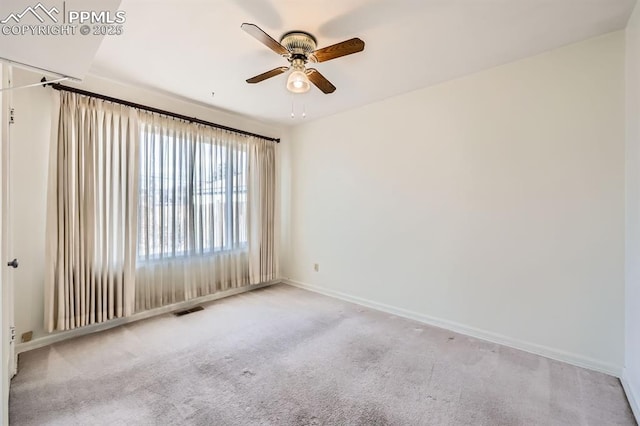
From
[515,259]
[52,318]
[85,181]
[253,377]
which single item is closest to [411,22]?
[515,259]

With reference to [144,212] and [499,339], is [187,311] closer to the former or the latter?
[144,212]

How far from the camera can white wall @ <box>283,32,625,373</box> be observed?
7.24ft

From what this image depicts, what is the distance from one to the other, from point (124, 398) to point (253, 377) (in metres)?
0.85

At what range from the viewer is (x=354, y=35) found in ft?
7.08

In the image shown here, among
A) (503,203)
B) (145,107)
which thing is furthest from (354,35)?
(145,107)

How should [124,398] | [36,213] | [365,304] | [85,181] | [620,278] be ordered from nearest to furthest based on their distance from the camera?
[124,398] → [620,278] → [36,213] → [85,181] → [365,304]

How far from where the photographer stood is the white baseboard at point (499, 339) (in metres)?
2.21

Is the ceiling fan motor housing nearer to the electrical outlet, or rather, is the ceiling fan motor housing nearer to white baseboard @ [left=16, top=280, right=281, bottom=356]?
white baseboard @ [left=16, top=280, right=281, bottom=356]

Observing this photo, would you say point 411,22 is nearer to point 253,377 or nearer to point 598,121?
point 598,121

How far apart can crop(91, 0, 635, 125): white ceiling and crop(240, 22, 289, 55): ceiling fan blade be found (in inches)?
7.9

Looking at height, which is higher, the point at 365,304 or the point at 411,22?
the point at 411,22

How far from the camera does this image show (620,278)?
84.2 inches

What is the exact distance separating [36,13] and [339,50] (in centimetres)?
161

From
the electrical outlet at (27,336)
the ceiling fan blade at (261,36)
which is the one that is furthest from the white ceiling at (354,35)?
the electrical outlet at (27,336)
